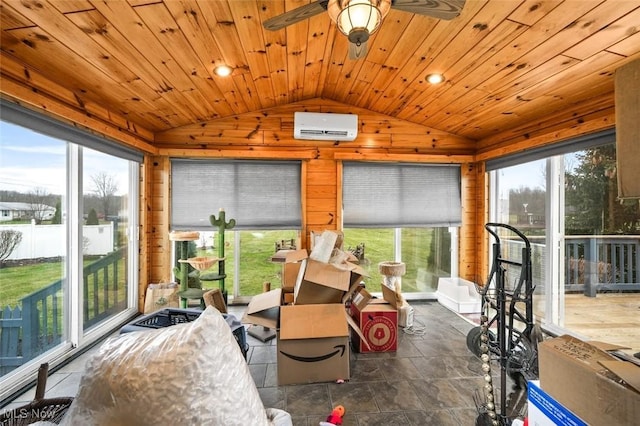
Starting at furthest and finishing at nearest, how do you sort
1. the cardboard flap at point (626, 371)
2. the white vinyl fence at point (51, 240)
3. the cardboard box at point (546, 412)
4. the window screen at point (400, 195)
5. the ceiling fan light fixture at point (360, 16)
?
the window screen at point (400, 195) → the white vinyl fence at point (51, 240) → the ceiling fan light fixture at point (360, 16) → the cardboard box at point (546, 412) → the cardboard flap at point (626, 371)

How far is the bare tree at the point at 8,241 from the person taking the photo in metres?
1.87

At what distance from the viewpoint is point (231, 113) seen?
3.48 meters

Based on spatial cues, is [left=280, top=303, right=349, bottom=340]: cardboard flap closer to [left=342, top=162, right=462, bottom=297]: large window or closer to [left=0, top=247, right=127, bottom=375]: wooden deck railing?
[left=342, top=162, right=462, bottom=297]: large window

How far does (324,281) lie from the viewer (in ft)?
6.70

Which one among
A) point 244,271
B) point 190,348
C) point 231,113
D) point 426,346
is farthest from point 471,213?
point 190,348

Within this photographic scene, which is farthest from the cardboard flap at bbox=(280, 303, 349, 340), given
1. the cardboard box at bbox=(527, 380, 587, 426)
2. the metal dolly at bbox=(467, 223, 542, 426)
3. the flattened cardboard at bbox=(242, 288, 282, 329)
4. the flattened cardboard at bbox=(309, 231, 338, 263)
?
the cardboard box at bbox=(527, 380, 587, 426)

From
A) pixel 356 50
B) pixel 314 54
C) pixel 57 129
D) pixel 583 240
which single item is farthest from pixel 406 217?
pixel 57 129

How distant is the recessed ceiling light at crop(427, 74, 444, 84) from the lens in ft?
7.96

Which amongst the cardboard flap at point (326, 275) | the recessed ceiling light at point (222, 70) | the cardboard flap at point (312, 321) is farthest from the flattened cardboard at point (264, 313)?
the recessed ceiling light at point (222, 70)

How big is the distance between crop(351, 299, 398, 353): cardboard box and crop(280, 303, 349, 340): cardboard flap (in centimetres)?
52

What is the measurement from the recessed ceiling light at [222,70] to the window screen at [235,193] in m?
1.25

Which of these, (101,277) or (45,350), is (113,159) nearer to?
(101,277)

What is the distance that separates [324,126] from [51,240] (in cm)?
277

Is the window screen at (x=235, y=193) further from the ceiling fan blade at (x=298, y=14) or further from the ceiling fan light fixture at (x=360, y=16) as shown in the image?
the ceiling fan light fixture at (x=360, y=16)
